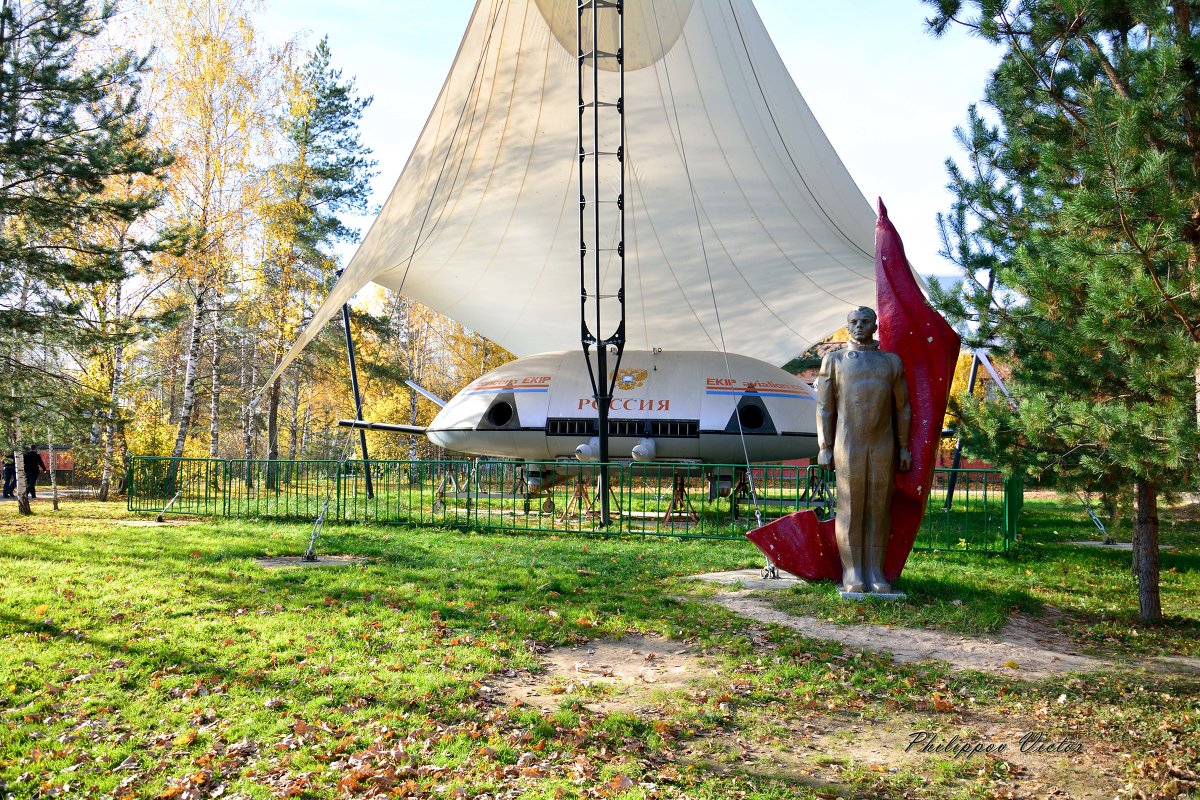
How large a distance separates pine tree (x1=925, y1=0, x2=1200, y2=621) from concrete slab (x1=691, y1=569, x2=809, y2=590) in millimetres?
2193

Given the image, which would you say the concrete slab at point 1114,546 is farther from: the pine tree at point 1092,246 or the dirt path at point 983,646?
the dirt path at point 983,646

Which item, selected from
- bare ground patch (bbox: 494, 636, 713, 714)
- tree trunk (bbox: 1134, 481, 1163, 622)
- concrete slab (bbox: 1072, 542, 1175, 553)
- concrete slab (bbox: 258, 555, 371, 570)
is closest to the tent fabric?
concrete slab (bbox: 258, 555, 371, 570)

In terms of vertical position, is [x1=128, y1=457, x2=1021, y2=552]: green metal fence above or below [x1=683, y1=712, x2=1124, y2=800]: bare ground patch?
above

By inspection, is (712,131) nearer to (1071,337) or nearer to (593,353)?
(593,353)

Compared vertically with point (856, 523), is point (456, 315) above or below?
above

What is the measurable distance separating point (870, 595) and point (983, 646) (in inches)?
45.6

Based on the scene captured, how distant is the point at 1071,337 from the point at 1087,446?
94 cm

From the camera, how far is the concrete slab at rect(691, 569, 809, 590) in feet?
25.1

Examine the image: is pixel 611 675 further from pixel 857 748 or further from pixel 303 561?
pixel 303 561

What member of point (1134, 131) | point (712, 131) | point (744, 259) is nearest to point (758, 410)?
point (744, 259)

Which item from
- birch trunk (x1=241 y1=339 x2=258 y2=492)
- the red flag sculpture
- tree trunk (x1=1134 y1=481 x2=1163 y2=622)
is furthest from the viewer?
birch trunk (x1=241 y1=339 x2=258 y2=492)

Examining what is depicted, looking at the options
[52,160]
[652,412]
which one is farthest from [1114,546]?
[52,160]

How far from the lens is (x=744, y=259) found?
14344 mm

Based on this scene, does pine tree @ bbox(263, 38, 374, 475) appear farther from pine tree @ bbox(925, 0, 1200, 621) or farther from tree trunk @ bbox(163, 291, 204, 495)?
pine tree @ bbox(925, 0, 1200, 621)
